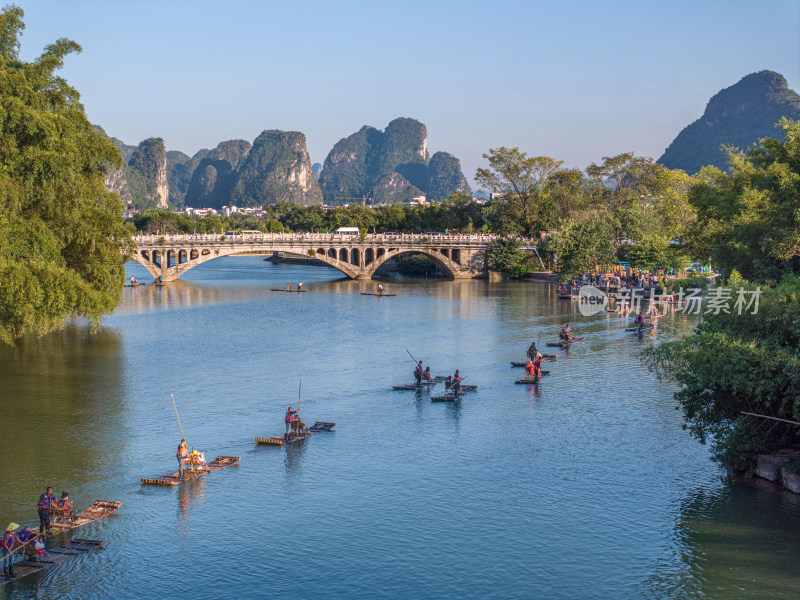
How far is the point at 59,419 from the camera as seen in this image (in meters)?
38.5

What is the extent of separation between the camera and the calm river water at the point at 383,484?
2355 centimetres

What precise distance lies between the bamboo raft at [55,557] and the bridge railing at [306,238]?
85413 mm

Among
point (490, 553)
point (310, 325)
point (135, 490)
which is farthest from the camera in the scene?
point (310, 325)

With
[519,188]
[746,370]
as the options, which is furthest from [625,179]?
[746,370]

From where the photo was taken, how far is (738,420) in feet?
98.3

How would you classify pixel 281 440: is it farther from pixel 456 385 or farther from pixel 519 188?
pixel 519 188

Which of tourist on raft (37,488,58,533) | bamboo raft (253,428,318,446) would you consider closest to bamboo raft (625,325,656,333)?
bamboo raft (253,428,318,446)

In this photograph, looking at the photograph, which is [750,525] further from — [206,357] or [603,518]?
[206,357]

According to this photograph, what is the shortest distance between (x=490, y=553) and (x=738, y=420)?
11469 millimetres

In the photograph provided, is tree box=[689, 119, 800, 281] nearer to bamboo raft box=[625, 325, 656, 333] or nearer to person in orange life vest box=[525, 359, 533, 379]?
bamboo raft box=[625, 325, 656, 333]

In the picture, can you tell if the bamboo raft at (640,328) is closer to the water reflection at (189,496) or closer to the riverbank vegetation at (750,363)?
the riverbank vegetation at (750,363)

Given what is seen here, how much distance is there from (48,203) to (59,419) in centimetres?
1149

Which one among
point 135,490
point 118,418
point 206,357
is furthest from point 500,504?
point 206,357

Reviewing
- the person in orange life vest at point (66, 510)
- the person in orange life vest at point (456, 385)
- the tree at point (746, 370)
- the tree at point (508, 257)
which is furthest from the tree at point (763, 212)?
the tree at point (508, 257)
